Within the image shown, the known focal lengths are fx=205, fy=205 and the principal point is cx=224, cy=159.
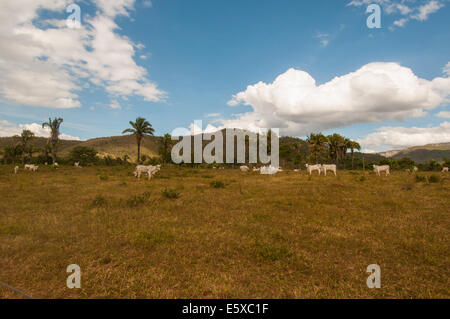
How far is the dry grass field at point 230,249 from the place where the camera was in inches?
166

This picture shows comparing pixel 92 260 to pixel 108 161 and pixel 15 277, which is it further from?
pixel 108 161

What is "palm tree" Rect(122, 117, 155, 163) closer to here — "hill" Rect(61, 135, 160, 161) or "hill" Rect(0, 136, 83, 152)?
"hill" Rect(0, 136, 83, 152)

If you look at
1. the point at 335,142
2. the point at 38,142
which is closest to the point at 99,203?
the point at 335,142

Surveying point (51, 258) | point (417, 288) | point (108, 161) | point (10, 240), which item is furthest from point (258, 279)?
point (108, 161)

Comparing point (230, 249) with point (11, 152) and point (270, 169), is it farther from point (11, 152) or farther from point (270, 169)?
point (11, 152)

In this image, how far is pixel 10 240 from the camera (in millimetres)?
6531

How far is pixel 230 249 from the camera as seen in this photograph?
19.0 ft

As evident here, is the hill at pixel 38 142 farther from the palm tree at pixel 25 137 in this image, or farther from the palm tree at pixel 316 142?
the palm tree at pixel 316 142

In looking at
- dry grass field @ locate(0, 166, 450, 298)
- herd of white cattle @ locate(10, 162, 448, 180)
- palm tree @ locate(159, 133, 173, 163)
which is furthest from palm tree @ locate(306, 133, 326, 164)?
dry grass field @ locate(0, 166, 450, 298)

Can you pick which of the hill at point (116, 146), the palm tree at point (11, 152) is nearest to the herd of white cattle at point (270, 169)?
the palm tree at point (11, 152)

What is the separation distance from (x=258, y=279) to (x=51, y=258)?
5467mm

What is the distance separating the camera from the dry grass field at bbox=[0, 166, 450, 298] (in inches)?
166
